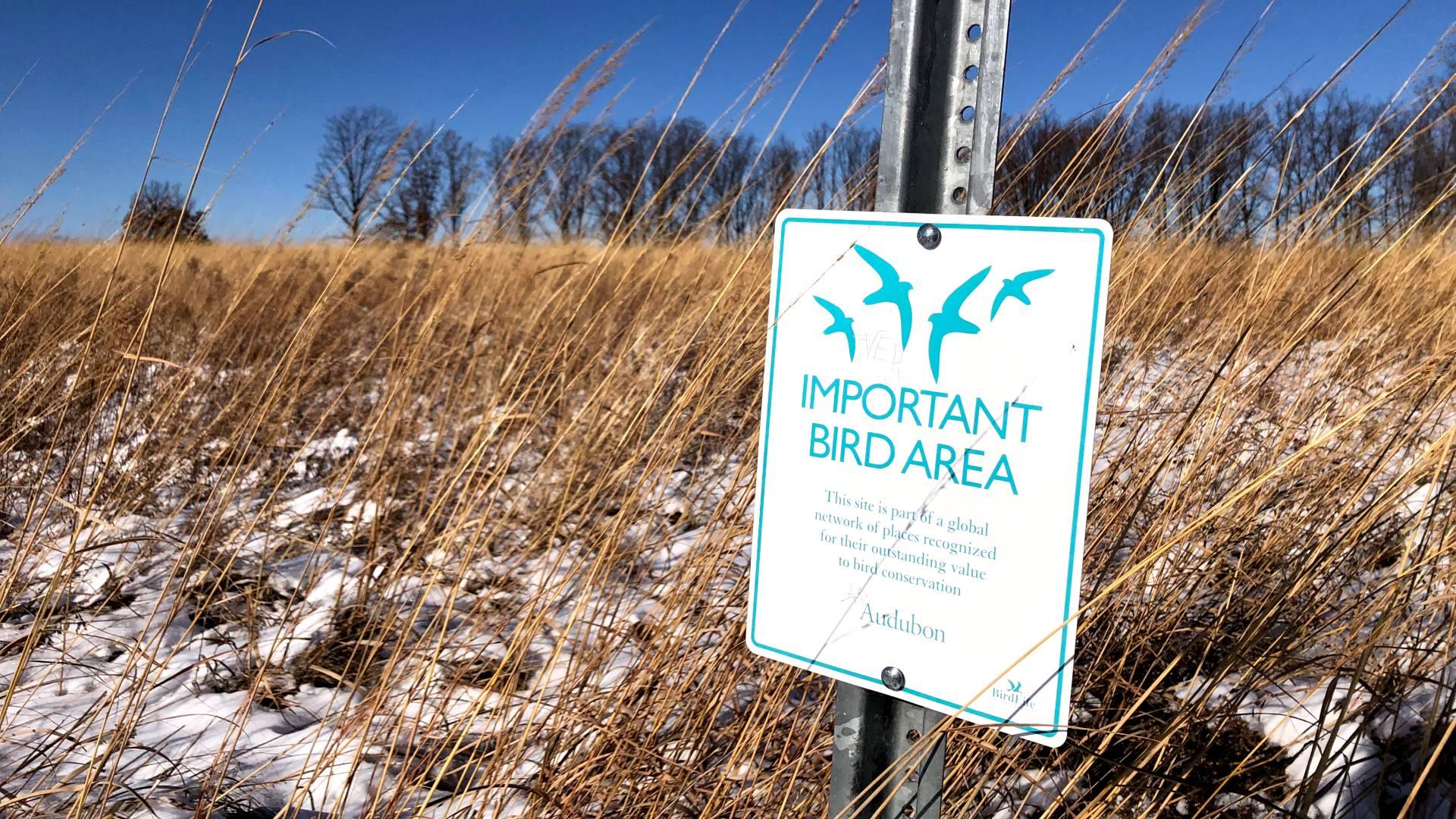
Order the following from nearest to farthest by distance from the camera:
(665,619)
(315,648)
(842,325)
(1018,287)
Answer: (1018,287)
(842,325)
(665,619)
(315,648)

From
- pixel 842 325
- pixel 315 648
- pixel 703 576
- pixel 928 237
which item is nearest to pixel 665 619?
pixel 703 576

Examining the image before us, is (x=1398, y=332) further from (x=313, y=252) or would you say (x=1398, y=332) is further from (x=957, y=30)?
(x=313, y=252)

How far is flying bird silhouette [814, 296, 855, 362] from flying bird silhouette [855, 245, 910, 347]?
28 millimetres

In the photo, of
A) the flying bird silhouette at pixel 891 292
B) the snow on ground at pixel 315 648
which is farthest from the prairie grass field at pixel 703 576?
the flying bird silhouette at pixel 891 292

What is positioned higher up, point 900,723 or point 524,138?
point 524,138

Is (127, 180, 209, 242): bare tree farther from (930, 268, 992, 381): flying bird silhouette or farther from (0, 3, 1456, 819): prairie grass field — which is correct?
(930, 268, 992, 381): flying bird silhouette

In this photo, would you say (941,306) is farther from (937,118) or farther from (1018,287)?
(937,118)

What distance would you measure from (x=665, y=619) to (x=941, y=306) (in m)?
0.64

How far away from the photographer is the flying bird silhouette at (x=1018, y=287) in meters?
0.70

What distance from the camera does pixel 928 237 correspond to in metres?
0.76

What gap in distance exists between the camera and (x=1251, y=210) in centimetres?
182

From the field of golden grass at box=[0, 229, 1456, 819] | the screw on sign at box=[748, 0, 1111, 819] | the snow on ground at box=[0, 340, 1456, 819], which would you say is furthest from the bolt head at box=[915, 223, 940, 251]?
the snow on ground at box=[0, 340, 1456, 819]

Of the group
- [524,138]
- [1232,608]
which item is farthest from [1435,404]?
[524,138]

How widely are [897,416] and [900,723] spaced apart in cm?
33
